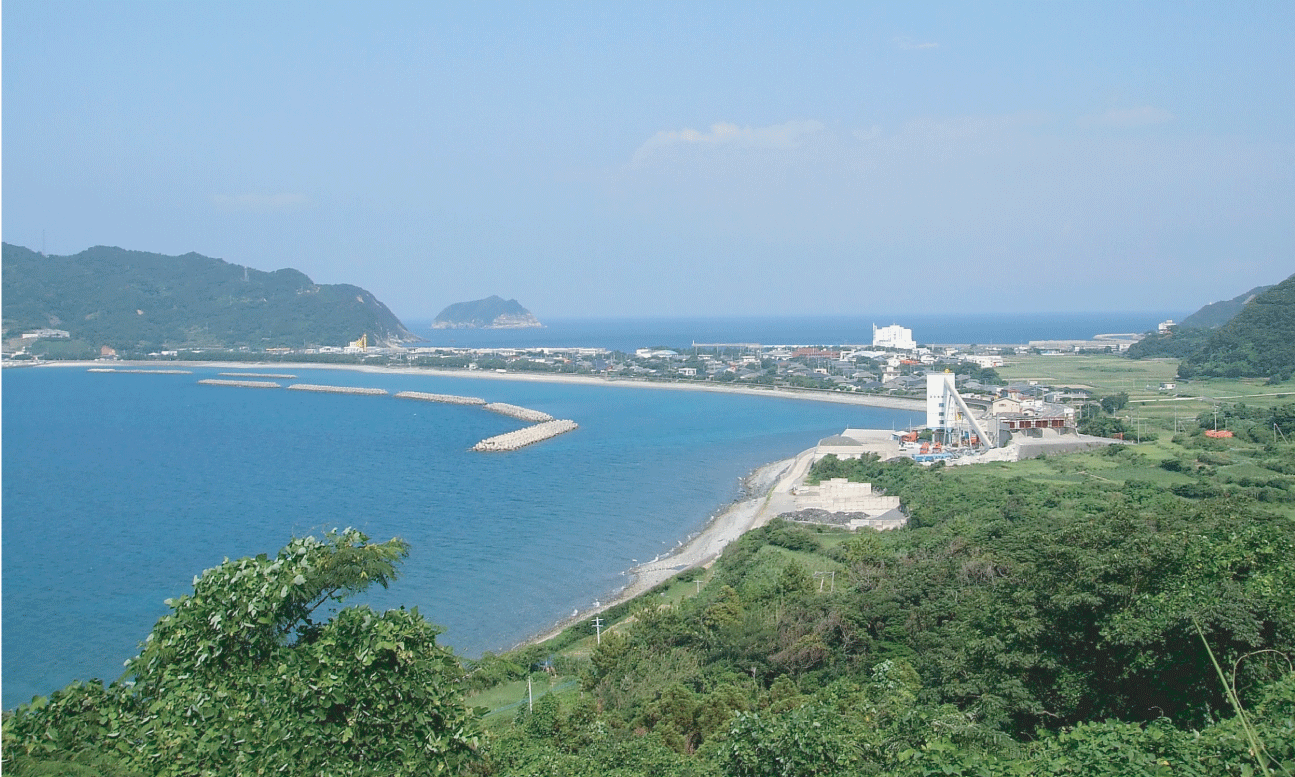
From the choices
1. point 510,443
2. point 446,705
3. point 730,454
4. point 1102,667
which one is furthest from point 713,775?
point 510,443

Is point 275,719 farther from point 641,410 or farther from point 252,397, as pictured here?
point 252,397

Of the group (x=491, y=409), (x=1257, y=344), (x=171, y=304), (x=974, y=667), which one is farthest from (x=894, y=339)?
(x=171, y=304)

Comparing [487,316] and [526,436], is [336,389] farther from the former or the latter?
[487,316]

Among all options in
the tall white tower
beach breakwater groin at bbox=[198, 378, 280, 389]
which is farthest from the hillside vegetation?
the tall white tower

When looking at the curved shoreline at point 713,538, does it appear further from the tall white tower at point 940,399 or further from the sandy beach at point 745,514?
the tall white tower at point 940,399

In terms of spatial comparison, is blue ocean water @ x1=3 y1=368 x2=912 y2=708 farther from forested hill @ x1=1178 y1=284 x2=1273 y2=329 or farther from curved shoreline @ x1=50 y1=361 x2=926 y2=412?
forested hill @ x1=1178 y1=284 x2=1273 y2=329

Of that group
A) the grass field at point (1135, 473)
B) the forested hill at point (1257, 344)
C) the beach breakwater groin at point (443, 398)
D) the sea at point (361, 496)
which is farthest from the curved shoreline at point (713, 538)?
the forested hill at point (1257, 344)

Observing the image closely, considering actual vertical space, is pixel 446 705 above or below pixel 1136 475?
above
